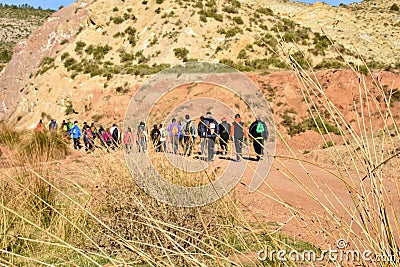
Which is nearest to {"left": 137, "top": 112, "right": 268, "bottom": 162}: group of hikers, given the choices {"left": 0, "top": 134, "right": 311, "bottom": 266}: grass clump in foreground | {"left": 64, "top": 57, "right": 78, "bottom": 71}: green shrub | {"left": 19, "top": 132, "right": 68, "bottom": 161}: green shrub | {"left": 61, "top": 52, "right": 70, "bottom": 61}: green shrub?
{"left": 0, "top": 134, "right": 311, "bottom": 266}: grass clump in foreground

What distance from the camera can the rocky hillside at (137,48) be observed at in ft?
84.2

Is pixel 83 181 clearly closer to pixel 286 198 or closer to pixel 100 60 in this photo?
pixel 286 198

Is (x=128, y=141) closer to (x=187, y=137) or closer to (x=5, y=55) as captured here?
(x=187, y=137)

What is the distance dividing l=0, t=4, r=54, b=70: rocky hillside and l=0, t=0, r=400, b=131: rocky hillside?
30.3 m

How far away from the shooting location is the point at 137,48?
1148 inches

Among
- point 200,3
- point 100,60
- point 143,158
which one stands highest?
point 200,3

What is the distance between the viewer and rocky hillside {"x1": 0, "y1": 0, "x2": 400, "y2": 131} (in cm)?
2566

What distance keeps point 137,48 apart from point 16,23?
58232 mm

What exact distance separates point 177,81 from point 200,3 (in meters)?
10.7

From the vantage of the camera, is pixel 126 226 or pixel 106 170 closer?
pixel 126 226

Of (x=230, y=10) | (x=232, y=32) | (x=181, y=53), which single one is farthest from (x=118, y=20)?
(x=232, y=32)

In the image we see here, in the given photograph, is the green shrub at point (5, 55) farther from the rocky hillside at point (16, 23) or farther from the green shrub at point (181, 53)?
the green shrub at point (181, 53)

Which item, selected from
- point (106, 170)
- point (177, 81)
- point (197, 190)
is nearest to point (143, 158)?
point (106, 170)

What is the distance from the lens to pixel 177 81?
23.5m
